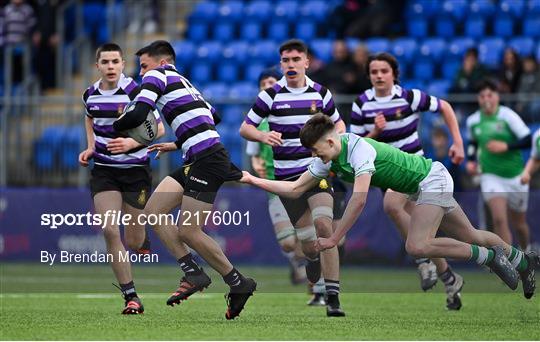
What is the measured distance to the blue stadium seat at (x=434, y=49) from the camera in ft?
72.6

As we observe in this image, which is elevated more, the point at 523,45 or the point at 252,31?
the point at 523,45

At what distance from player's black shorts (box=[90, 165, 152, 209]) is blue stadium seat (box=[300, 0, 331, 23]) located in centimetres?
1177

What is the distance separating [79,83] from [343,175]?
1419 centimetres

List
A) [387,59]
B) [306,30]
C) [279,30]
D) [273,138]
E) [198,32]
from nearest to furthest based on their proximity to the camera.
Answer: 1. [273,138]
2. [387,59]
3. [306,30]
4. [279,30]
5. [198,32]

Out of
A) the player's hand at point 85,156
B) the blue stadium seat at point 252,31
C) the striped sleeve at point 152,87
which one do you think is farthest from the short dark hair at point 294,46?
the blue stadium seat at point 252,31

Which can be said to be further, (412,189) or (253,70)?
(253,70)

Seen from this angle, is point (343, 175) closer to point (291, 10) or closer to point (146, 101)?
point (146, 101)

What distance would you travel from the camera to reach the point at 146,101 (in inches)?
438

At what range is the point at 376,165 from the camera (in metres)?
11.0

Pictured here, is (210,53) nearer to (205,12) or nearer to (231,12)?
(231,12)

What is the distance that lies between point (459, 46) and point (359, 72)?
2.45 m

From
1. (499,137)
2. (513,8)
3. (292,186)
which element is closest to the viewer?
(292,186)

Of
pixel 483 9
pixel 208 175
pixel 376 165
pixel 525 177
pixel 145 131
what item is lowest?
pixel 525 177

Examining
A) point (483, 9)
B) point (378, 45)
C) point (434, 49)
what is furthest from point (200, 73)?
point (483, 9)
